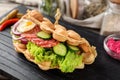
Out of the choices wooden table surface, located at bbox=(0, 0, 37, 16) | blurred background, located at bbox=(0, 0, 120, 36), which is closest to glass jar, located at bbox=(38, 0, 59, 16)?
blurred background, located at bbox=(0, 0, 120, 36)

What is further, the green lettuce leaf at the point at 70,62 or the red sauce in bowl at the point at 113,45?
the red sauce in bowl at the point at 113,45

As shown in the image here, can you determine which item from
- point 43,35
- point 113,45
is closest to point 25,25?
point 43,35

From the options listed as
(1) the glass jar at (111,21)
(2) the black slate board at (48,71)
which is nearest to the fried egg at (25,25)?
(2) the black slate board at (48,71)

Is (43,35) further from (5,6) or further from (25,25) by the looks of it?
(5,6)

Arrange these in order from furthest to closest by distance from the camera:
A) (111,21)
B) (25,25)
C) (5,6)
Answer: (5,6) < (111,21) < (25,25)

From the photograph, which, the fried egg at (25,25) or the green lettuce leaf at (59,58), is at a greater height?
the fried egg at (25,25)

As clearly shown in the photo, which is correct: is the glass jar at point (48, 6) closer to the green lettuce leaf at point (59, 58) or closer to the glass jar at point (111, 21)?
the glass jar at point (111, 21)

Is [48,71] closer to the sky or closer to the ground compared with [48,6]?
closer to the ground
